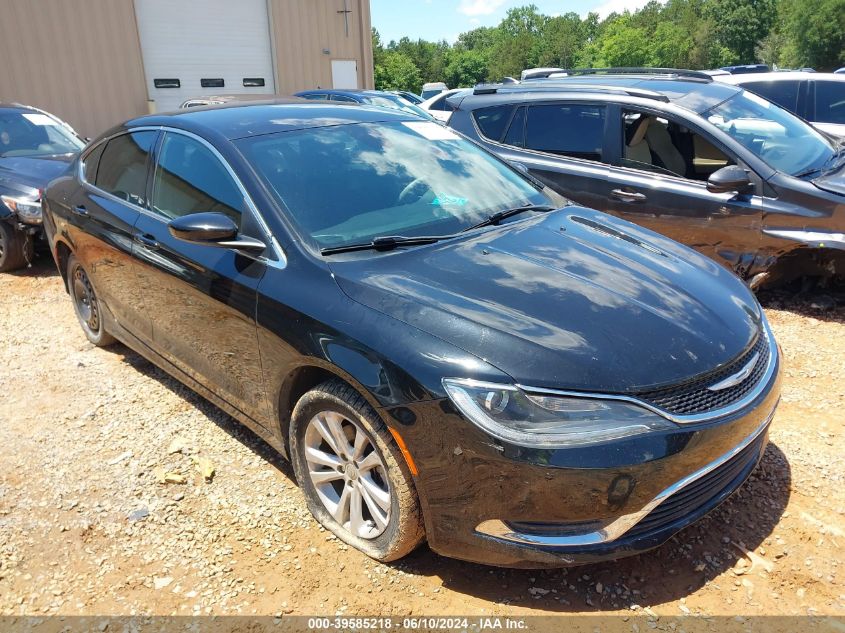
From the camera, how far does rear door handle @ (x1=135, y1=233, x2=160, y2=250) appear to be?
3322 mm

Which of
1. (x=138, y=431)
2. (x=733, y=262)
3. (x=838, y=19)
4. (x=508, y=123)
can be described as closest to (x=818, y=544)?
(x=733, y=262)

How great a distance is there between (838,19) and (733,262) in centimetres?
5934

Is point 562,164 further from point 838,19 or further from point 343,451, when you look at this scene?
point 838,19

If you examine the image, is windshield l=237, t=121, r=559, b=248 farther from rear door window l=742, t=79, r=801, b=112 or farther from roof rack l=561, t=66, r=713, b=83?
rear door window l=742, t=79, r=801, b=112

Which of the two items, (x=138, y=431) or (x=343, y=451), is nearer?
(x=343, y=451)

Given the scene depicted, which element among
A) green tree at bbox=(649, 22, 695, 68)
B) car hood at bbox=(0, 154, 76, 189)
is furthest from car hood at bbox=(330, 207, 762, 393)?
green tree at bbox=(649, 22, 695, 68)

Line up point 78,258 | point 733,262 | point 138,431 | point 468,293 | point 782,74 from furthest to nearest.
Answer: point 782,74
point 733,262
point 78,258
point 138,431
point 468,293

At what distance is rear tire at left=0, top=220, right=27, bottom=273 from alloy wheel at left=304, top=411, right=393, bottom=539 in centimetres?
546

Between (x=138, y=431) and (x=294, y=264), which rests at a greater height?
(x=294, y=264)

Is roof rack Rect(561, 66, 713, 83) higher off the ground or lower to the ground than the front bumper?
higher

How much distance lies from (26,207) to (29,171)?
2.00 ft

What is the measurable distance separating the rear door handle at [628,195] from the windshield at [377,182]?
1685 mm

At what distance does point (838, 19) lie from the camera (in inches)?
1965

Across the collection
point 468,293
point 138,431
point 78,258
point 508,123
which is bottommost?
point 138,431
